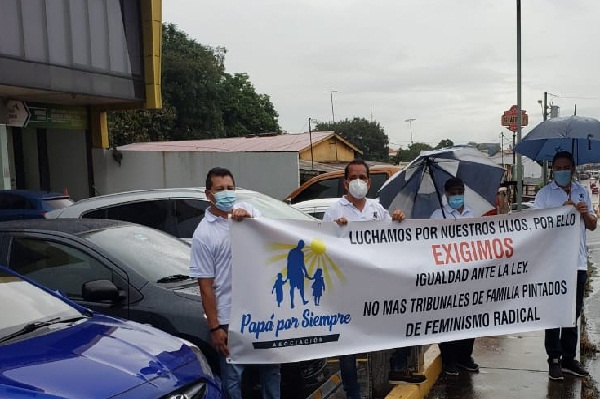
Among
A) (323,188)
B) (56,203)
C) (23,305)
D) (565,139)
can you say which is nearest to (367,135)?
(323,188)

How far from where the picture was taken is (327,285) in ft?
14.1

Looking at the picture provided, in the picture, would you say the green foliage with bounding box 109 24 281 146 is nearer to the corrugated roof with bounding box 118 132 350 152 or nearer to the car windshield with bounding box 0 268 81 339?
the corrugated roof with bounding box 118 132 350 152

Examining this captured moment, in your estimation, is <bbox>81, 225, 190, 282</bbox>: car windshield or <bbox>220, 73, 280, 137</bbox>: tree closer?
<bbox>81, 225, 190, 282</bbox>: car windshield

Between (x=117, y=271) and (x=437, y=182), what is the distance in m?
2.84

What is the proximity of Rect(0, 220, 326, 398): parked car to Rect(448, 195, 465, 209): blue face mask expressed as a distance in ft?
5.64

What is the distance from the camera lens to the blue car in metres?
2.80

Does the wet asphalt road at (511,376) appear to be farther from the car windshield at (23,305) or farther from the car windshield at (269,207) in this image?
the car windshield at (23,305)

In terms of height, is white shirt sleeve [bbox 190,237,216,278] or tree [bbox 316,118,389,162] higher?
tree [bbox 316,118,389,162]

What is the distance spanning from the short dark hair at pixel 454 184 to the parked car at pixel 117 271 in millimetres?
1810

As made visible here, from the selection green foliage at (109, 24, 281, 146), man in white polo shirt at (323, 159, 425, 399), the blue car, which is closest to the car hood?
the blue car

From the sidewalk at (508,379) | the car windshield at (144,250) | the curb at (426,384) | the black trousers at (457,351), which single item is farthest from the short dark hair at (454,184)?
the car windshield at (144,250)

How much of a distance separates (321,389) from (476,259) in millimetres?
1542

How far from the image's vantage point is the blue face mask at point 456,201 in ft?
17.2

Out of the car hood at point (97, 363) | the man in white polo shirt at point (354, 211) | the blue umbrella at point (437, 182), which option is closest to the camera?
the car hood at point (97, 363)
